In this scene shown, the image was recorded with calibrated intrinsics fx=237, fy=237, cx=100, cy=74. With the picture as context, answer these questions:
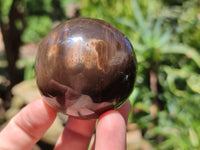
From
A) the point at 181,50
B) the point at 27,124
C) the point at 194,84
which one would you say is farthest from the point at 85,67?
the point at 181,50

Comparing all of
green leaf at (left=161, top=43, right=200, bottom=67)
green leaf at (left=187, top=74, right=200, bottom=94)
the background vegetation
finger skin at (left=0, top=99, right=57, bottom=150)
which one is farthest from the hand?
A: green leaf at (left=161, top=43, right=200, bottom=67)

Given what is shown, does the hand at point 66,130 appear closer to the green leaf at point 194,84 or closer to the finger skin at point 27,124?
the finger skin at point 27,124

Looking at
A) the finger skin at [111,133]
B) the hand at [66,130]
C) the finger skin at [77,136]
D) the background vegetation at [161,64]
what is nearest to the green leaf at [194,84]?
the background vegetation at [161,64]

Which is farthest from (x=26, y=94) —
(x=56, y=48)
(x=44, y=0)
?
(x=44, y=0)

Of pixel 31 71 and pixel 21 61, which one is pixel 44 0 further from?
pixel 31 71

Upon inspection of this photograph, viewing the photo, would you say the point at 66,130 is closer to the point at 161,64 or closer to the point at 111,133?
the point at 111,133
